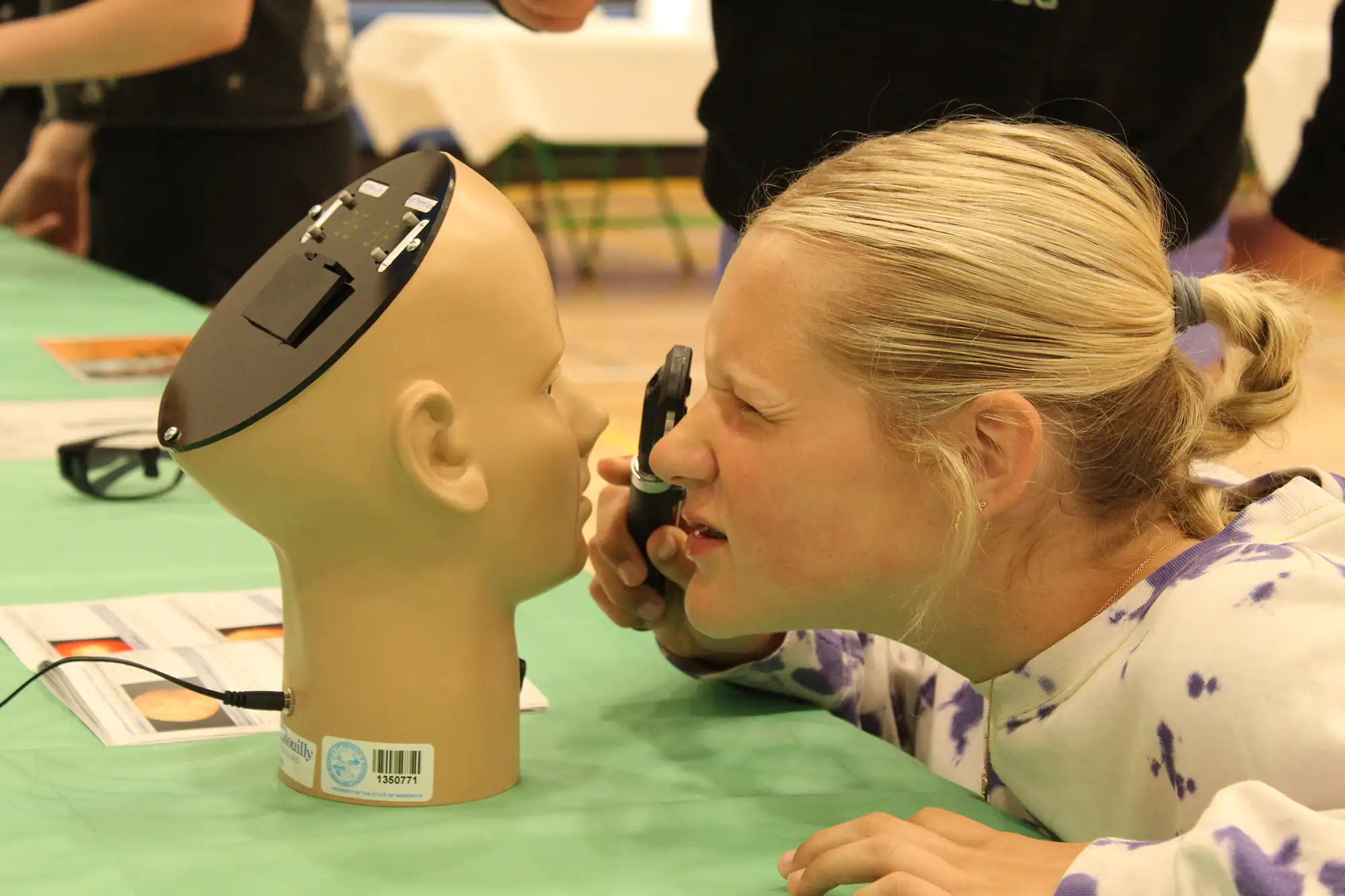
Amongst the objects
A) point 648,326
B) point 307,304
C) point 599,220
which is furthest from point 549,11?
point 599,220

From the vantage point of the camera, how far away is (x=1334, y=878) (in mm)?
675

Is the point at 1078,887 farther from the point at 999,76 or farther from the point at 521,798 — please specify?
the point at 999,76

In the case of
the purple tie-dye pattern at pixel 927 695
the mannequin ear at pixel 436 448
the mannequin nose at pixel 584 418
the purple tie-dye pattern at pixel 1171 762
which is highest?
the mannequin ear at pixel 436 448

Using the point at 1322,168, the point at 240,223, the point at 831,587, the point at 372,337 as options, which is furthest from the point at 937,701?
the point at 240,223

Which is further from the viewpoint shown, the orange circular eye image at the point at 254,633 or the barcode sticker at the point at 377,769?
the orange circular eye image at the point at 254,633

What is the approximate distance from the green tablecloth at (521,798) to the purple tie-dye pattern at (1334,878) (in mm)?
266

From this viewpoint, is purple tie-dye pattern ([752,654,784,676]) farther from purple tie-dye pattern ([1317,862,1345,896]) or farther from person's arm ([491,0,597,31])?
person's arm ([491,0,597,31])

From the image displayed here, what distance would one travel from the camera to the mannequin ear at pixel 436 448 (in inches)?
32.6

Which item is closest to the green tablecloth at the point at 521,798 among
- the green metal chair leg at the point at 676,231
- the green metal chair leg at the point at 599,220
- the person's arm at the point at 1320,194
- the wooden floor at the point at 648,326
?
the wooden floor at the point at 648,326

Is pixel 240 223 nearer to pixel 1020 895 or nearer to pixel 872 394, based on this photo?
pixel 872 394

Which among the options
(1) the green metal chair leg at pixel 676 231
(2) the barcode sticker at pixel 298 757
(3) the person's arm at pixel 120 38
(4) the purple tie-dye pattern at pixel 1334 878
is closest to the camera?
(4) the purple tie-dye pattern at pixel 1334 878

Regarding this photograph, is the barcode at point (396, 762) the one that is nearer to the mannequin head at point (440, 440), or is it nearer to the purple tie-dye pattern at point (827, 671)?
the mannequin head at point (440, 440)

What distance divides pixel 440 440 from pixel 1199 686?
413mm

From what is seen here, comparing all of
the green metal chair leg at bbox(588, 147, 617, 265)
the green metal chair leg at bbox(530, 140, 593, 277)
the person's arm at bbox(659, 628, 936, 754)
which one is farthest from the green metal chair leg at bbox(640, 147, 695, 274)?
the person's arm at bbox(659, 628, 936, 754)
